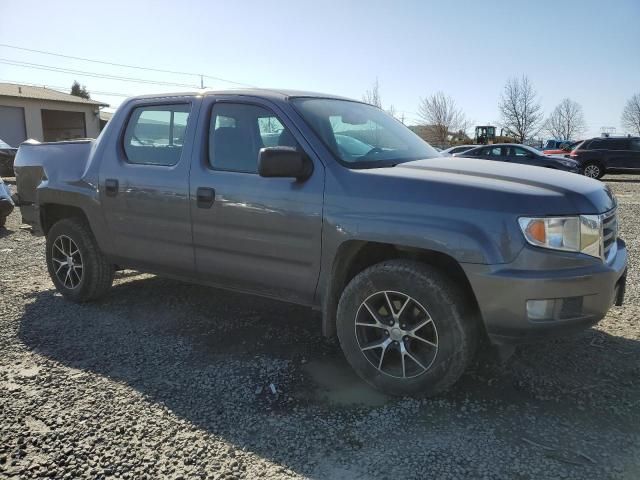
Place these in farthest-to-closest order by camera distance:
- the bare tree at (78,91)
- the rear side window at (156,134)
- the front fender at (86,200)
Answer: the bare tree at (78,91) → the front fender at (86,200) → the rear side window at (156,134)

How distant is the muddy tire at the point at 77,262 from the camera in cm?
474

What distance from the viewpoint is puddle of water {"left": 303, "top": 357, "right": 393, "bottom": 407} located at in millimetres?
3145

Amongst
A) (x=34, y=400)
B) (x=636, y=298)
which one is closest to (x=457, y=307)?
(x=34, y=400)

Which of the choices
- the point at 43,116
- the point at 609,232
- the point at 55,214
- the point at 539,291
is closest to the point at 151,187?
the point at 55,214

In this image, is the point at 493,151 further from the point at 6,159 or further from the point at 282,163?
the point at 6,159

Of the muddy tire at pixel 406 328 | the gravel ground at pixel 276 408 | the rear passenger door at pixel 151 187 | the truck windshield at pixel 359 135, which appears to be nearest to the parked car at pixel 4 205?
the gravel ground at pixel 276 408

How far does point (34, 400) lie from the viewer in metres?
3.13

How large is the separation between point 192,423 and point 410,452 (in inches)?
46.7

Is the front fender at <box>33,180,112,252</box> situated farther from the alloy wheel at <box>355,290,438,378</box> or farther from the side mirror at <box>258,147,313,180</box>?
the alloy wheel at <box>355,290,438,378</box>

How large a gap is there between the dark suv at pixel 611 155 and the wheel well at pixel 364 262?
19.1m

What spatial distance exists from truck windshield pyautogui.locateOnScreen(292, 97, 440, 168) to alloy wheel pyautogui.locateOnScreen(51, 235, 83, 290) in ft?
8.66

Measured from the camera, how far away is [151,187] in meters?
4.07

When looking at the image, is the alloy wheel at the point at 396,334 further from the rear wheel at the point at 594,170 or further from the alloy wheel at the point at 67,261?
the rear wheel at the point at 594,170

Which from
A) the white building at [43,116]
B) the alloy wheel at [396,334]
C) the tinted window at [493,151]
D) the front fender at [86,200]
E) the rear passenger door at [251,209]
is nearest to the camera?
the alloy wheel at [396,334]
